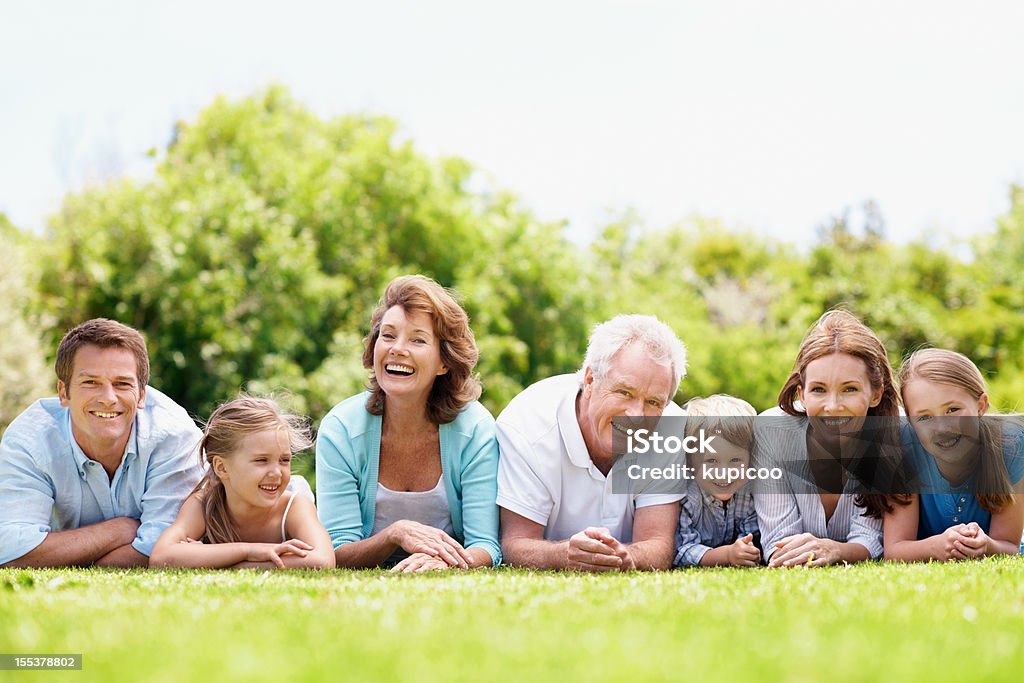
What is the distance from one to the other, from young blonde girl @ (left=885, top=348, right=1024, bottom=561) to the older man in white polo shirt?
168 centimetres

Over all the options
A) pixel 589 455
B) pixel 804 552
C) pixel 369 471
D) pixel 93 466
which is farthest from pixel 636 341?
pixel 93 466

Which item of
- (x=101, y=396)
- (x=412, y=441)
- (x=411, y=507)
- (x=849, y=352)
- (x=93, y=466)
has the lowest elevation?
(x=411, y=507)

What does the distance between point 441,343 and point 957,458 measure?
147 inches

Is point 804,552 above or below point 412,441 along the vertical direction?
below

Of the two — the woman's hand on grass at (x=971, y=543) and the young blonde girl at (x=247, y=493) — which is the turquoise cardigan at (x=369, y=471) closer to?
the young blonde girl at (x=247, y=493)

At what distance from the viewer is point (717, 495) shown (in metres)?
7.46

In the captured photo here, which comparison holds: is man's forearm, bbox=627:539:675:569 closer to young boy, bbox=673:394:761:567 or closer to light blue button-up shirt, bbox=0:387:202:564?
young boy, bbox=673:394:761:567

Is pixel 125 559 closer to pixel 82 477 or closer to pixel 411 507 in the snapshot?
pixel 82 477

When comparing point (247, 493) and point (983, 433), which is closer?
point (247, 493)

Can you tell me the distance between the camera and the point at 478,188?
27.8 metres

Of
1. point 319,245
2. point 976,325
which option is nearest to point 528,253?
point 319,245

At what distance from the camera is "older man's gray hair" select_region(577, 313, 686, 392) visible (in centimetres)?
699

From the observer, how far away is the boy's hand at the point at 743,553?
7156 millimetres

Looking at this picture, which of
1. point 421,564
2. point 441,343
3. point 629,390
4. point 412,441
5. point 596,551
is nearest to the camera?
point 596,551
